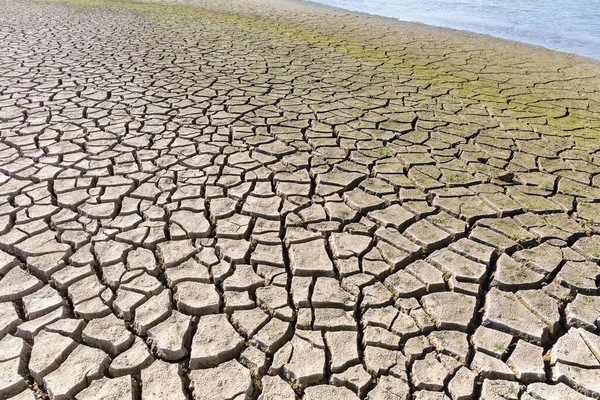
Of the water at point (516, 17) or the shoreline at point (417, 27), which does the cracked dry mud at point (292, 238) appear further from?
the water at point (516, 17)

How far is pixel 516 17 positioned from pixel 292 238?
15099 millimetres

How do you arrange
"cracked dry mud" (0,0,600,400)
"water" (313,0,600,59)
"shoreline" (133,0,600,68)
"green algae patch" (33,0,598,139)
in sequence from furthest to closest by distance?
"water" (313,0,600,59), "shoreline" (133,0,600,68), "green algae patch" (33,0,598,139), "cracked dry mud" (0,0,600,400)

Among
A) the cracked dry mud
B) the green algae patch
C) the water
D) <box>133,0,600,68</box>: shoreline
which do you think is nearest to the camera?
the cracked dry mud

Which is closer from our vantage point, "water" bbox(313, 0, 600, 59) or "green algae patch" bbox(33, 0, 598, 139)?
"green algae patch" bbox(33, 0, 598, 139)

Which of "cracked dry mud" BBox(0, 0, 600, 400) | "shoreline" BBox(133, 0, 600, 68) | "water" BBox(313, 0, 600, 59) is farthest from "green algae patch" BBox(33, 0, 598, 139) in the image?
"water" BBox(313, 0, 600, 59)

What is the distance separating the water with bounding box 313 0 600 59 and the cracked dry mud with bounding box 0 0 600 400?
657 cm

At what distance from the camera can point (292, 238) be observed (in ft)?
8.92

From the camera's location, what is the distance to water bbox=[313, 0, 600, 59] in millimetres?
11258

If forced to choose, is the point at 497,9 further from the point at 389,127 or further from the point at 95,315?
the point at 95,315

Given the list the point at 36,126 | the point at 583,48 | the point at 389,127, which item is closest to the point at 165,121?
the point at 36,126

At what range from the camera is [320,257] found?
256 centimetres

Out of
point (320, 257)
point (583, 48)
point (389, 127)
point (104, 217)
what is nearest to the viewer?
point (320, 257)

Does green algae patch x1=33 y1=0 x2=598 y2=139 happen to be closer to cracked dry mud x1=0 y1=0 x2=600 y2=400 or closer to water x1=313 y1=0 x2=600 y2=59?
cracked dry mud x1=0 y1=0 x2=600 y2=400

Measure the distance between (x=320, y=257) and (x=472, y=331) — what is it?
84cm
